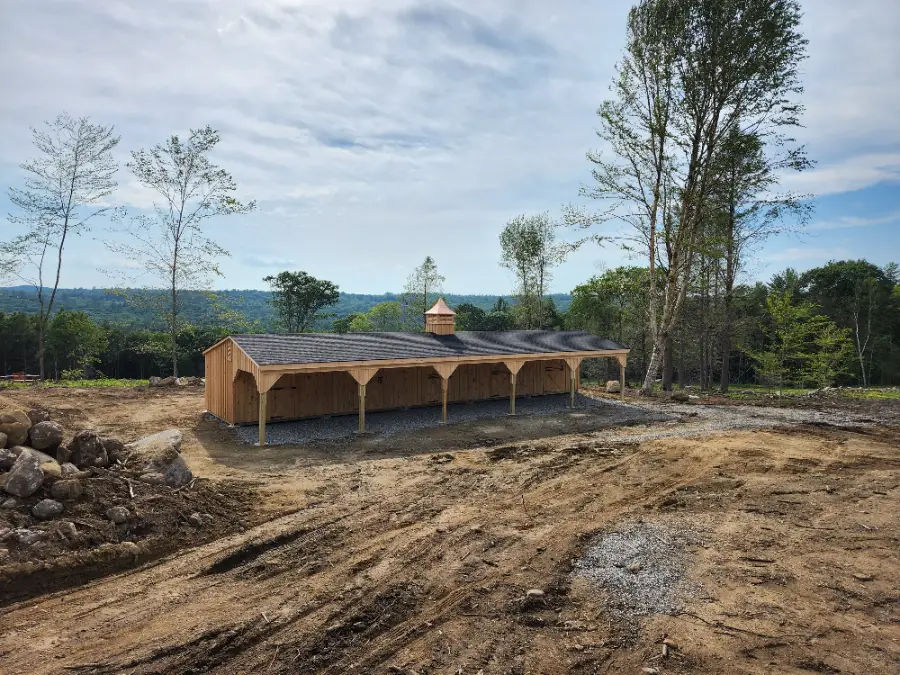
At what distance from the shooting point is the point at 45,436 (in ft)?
25.3

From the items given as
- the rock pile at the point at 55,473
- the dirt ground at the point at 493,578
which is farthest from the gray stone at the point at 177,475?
the dirt ground at the point at 493,578

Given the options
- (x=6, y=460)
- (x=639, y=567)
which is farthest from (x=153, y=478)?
(x=639, y=567)

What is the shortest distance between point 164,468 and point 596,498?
7982mm

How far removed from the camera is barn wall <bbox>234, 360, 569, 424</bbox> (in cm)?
1538

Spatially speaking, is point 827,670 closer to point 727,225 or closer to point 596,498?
point 596,498

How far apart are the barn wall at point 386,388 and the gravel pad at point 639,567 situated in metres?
11.1

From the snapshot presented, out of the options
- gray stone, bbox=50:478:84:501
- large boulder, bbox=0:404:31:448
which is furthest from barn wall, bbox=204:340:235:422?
gray stone, bbox=50:478:84:501

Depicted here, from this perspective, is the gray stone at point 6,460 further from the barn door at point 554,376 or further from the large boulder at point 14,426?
the barn door at point 554,376

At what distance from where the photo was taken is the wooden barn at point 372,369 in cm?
1403

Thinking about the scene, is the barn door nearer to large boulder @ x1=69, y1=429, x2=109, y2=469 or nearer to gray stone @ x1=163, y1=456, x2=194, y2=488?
gray stone @ x1=163, y1=456, x2=194, y2=488

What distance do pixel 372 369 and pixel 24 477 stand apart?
28.6 feet

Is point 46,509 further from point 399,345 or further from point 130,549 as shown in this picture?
point 399,345

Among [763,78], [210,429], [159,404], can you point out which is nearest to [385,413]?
[210,429]

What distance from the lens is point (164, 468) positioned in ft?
28.0
